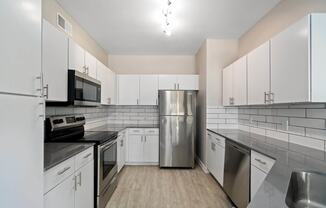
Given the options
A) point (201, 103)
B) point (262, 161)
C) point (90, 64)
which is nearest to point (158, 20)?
point (90, 64)

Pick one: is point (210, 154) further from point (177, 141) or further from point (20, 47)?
point (20, 47)

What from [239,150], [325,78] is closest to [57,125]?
[239,150]

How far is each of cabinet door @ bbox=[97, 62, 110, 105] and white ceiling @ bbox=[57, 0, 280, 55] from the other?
0.62 m

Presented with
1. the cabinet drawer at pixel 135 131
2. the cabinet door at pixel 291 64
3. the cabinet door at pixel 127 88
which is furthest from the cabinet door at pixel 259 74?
the cabinet door at pixel 127 88

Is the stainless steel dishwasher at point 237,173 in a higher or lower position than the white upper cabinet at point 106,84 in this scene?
lower

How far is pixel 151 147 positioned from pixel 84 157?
259 centimetres

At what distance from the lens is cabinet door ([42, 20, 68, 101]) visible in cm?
205

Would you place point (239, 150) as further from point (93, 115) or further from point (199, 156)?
point (93, 115)

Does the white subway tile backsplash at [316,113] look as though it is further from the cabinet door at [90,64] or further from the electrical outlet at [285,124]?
the cabinet door at [90,64]

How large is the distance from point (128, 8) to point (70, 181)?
7.32ft

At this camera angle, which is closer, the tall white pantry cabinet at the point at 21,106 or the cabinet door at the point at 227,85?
the tall white pantry cabinet at the point at 21,106

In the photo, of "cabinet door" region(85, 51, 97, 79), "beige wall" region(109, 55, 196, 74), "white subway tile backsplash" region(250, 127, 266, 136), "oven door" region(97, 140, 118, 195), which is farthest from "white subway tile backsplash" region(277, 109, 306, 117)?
"beige wall" region(109, 55, 196, 74)

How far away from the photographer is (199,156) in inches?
194

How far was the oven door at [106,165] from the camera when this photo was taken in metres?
2.63
